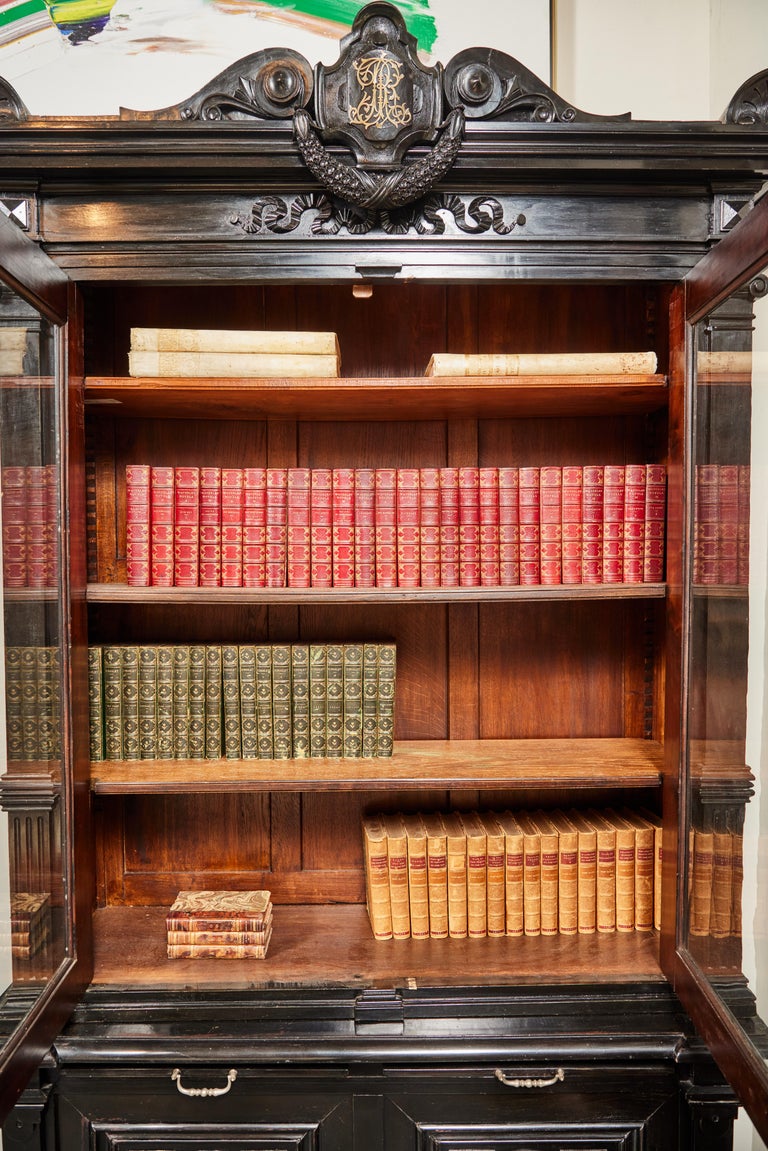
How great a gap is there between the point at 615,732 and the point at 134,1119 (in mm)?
1320

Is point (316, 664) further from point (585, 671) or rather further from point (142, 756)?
point (585, 671)

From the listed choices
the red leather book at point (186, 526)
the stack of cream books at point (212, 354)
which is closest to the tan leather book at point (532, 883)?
the red leather book at point (186, 526)

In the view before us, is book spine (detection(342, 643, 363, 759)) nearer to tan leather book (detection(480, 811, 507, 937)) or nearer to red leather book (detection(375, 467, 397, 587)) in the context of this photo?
red leather book (detection(375, 467, 397, 587))

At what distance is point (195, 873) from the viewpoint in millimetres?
1894

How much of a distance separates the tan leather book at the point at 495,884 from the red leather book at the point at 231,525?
80 centimetres

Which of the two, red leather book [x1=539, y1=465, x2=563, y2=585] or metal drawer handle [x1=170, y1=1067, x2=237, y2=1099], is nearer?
metal drawer handle [x1=170, y1=1067, x2=237, y2=1099]

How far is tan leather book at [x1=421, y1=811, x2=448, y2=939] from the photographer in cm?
168

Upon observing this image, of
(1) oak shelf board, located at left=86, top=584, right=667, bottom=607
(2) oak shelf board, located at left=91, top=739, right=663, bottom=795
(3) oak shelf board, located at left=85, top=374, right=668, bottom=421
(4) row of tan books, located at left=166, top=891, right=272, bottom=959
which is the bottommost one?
(4) row of tan books, located at left=166, top=891, right=272, bottom=959

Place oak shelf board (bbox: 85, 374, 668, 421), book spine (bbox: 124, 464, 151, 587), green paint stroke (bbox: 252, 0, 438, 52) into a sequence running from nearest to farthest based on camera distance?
oak shelf board (bbox: 85, 374, 668, 421), book spine (bbox: 124, 464, 151, 587), green paint stroke (bbox: 252, 0, 438, 52)

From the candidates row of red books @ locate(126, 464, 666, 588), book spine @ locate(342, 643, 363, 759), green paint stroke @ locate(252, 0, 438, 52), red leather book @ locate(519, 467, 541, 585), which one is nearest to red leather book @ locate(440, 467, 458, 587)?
row of red books @ locate(126, 464, 666, 588)

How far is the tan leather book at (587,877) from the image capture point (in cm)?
170

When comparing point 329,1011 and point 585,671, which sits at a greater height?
point 585,671

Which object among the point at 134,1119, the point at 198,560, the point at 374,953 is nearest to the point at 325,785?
the point at 374,953

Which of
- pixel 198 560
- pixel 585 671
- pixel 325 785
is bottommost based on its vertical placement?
pixel 325 785
